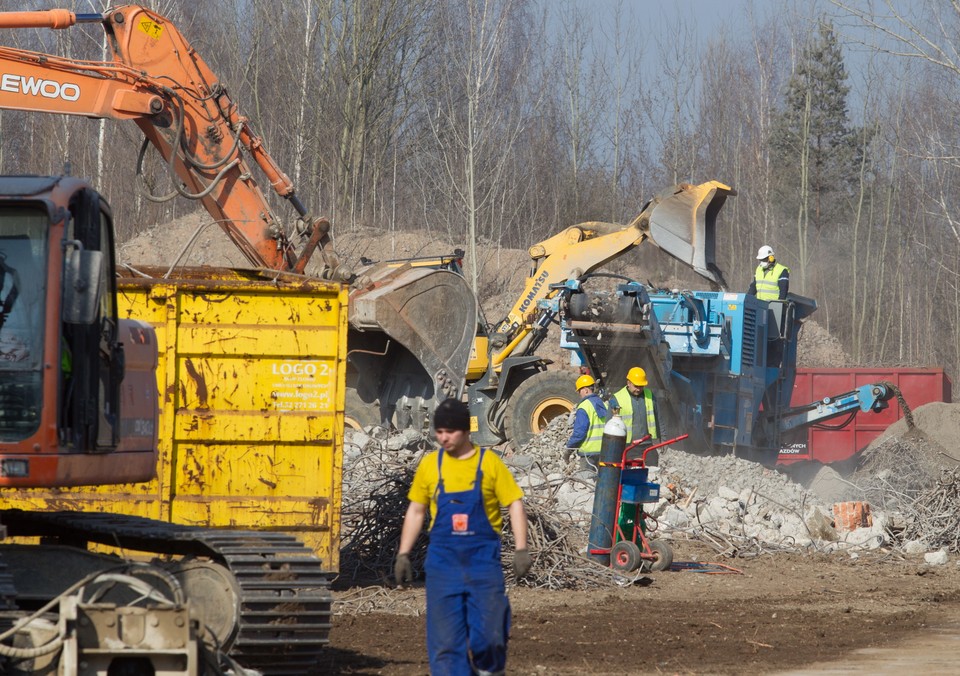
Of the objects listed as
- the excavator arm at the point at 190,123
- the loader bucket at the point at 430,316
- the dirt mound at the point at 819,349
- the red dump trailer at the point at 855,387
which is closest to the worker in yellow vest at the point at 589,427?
the loader bucket at the point at 430,316

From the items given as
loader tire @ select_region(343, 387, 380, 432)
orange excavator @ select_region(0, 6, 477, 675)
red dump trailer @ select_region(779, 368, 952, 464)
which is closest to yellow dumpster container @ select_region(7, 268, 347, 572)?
orange excavator @ select_region(0, 6, 477, 675)

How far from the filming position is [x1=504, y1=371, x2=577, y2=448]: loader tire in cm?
1883

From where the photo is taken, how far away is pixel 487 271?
117ft

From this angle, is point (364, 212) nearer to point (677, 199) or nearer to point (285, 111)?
point (285, 111)

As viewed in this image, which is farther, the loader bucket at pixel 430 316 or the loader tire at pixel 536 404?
the loader tire at pixel 536 404

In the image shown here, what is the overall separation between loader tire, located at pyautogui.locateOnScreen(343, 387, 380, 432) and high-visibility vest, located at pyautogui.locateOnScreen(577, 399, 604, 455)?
5590mm

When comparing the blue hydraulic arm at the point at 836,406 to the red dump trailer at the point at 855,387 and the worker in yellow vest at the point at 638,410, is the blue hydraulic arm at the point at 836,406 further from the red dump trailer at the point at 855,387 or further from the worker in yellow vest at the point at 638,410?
the worker in yellow vest at the point at 638,410

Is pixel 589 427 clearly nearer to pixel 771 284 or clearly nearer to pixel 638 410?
pixel 638 410

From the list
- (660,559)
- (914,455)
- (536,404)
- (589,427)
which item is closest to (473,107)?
(536,404)

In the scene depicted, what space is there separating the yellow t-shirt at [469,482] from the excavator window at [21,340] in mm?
1792

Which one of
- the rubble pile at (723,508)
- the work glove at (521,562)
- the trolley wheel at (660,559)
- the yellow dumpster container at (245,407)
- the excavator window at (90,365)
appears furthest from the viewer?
the rubble pile at (723,508)

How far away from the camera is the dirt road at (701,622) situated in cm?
837

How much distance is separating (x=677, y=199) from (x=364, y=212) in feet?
63.1

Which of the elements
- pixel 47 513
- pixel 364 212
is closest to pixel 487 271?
pixel 364 212
